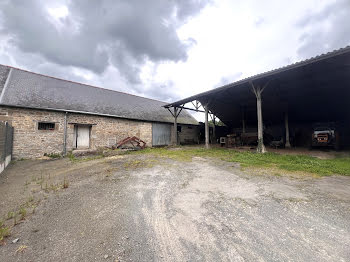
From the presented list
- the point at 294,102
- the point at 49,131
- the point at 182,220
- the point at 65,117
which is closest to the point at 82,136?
the point at 65,117

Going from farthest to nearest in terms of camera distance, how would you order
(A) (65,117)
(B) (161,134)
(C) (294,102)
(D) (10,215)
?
(B) (161,134)
(C) (294,102)
(A) (65,117)
(D) (10,215)

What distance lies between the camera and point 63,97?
10.3m

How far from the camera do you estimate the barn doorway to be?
9855 millimetres

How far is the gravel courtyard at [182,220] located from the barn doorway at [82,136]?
635cm

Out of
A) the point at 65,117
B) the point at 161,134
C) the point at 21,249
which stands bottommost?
the point at 21,249

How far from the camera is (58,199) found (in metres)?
3.11

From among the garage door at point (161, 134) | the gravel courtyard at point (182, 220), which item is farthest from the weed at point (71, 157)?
the garage door at point (161, 134)

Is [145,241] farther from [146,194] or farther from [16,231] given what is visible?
[16,231]

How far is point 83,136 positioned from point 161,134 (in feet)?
20.7

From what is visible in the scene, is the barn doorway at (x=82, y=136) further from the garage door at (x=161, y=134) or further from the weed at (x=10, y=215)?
the weed at (x=10, y=215)

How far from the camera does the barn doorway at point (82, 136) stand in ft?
32.3

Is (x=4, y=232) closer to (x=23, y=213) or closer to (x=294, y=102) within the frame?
(x=23, y=213)

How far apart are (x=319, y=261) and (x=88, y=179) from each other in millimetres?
5010

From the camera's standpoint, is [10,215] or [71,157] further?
[71,157]
